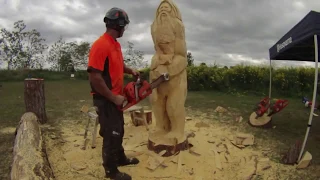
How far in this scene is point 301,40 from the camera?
408cm

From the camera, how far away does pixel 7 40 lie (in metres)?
18.8

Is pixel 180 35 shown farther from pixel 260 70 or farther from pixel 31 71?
pixel 31 71

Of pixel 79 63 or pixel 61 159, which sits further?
pixel 79 63

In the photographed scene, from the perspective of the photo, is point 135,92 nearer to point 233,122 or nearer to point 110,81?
point 110,81

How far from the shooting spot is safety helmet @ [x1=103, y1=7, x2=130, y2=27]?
279 centimetres

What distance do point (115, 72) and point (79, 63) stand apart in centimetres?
1890

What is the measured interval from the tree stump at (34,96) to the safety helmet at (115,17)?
349 centimetres

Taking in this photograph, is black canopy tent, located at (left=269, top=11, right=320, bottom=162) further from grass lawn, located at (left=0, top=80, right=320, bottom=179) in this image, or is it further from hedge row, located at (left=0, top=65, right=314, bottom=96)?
hedge row, located at (left=0, top=65, right=314, bottom=96)

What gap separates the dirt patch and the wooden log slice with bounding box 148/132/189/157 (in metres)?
0.08

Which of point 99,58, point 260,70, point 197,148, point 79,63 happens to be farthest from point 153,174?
point 79,63

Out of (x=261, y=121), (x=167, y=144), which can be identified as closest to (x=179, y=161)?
(x=167, y=144)

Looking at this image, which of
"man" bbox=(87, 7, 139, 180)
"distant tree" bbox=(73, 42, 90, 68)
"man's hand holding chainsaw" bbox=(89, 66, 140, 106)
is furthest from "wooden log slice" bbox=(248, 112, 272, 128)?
"distant tree" bbox=(73, 42, 90, 68)

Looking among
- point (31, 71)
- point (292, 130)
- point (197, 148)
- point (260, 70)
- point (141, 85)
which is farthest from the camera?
point (31, 71)

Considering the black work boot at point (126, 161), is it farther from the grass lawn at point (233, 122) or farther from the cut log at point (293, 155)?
the cut log at point (293, 155)
